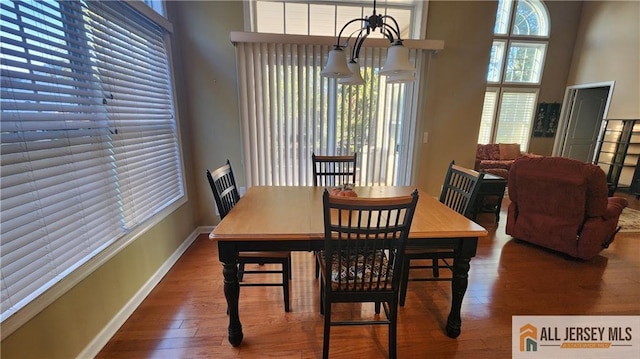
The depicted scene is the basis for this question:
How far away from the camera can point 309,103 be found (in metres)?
3.04

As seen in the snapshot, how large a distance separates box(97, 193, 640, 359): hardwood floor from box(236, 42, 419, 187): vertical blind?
1.18 m

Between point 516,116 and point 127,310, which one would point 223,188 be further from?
point 516,116

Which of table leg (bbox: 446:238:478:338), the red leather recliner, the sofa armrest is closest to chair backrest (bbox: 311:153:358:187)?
table leg (bbox: 446:238:478:338)

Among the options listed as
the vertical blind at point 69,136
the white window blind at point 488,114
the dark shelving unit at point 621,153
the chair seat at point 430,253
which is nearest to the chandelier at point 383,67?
the chair seat at point 430,253

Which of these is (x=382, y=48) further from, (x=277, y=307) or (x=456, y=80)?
(x=277, y=307)

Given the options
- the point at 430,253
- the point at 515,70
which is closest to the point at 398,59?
the point at 430,253

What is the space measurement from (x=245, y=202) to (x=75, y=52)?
129 centimetres

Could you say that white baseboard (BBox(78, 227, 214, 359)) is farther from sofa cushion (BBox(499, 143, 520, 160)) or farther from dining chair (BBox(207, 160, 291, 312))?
sofa cushion (BBox(499, 143, 520, 160))

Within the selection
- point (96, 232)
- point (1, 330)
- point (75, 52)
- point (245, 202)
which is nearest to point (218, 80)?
point (75, 52)

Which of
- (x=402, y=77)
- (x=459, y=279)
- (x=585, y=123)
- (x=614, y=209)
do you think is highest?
(x=402, y=77)

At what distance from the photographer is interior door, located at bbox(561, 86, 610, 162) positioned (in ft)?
20.1

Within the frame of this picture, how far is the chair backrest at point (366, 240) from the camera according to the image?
1186 mm

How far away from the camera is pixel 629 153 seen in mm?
5082

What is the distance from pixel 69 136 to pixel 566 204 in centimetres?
394
